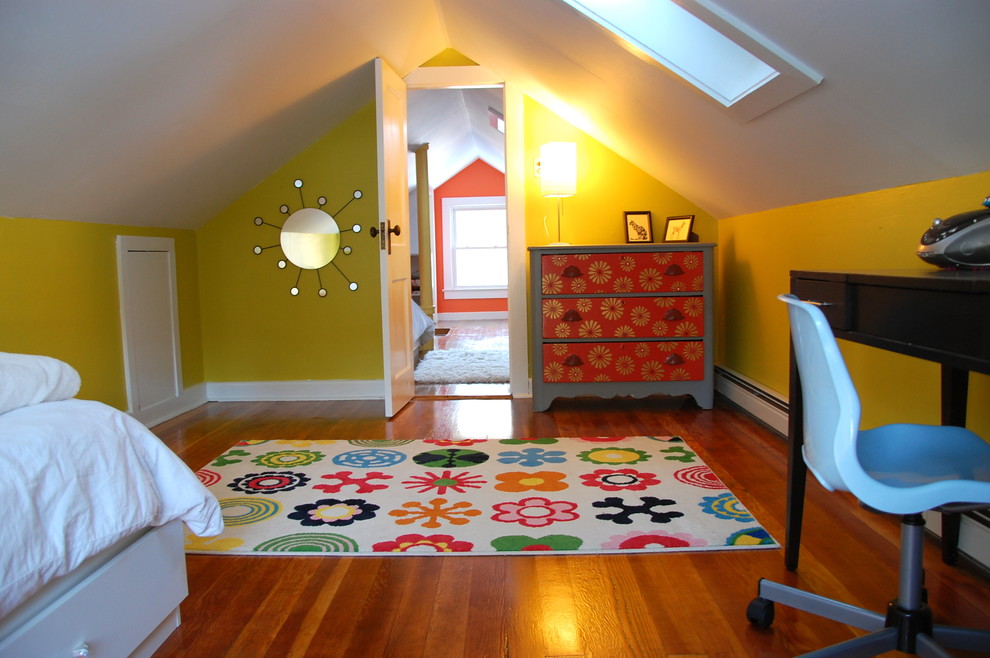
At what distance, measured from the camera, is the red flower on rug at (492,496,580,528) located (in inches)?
91.3

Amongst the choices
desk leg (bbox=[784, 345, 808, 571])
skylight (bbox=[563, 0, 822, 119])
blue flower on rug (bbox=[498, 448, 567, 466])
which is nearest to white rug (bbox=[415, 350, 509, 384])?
blue flower on rug (bbox=[498, 448, 567, 466])

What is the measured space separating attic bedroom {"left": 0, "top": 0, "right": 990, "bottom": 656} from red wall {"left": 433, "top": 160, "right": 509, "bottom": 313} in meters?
3.79

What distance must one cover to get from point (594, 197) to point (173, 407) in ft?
8.80

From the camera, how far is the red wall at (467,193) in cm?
952

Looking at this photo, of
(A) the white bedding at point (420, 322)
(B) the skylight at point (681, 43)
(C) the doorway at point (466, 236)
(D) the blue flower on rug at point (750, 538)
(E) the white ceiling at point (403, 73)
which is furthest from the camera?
(C) the doorway at point (466, 236)

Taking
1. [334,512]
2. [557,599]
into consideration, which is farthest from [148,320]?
[557,599]

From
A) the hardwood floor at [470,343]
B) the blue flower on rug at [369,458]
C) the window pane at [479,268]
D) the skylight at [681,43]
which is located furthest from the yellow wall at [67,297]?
the window pane at [479,268]

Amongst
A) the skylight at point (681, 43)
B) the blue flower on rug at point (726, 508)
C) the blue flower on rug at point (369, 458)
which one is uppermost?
the skylight at point (681, 43)

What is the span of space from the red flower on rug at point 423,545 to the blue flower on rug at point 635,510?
48cm

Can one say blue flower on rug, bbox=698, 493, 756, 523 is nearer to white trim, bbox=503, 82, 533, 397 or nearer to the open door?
the open door

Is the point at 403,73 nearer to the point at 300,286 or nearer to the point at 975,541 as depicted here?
the point at 300,286

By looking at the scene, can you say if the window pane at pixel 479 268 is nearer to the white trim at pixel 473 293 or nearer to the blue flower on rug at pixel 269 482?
the white trim at pixel 473 293

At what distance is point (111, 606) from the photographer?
1400mm

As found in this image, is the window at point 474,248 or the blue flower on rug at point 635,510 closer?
the blue flower on rug at point 635,510
